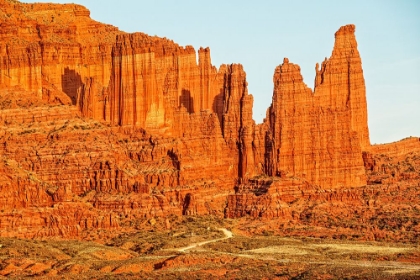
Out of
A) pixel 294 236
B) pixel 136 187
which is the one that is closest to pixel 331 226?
pixel 294 236

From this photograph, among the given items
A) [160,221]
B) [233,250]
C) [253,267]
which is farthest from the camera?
[160,221]

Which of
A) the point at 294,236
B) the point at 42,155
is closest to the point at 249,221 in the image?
the point at 294,236

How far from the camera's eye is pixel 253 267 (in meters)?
170

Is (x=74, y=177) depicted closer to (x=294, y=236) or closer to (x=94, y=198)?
(x=94, y=198)

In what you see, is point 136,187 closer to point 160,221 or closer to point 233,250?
point 160,221

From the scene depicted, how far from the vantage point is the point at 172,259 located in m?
173

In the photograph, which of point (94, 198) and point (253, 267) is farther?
point (94, 198)

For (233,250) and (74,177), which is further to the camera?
(74,177)

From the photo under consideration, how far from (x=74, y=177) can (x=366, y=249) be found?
29253 millimetres

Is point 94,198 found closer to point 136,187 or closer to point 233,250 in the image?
point 136,187

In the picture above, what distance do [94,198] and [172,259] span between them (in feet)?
81.5

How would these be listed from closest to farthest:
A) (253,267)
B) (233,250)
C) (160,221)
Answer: (253,267) → (233,250) → (160,221)

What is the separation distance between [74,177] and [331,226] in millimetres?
23303

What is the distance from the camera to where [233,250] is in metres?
183
